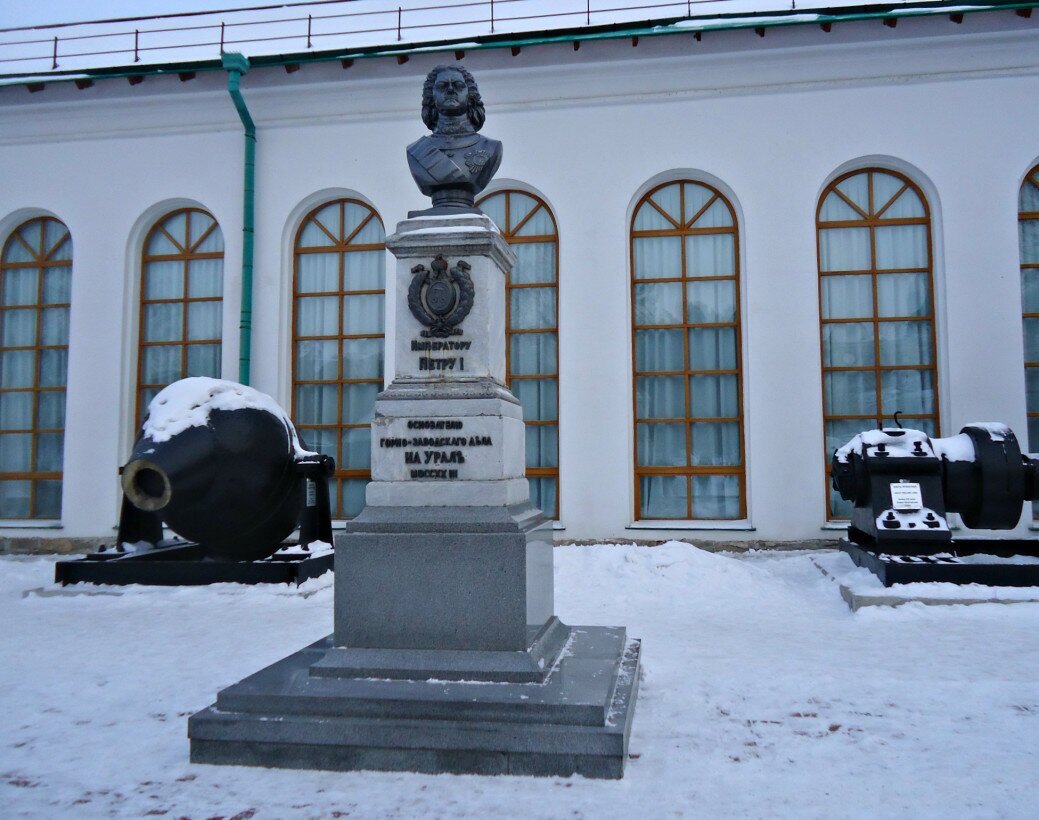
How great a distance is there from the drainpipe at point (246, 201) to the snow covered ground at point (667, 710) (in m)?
3.98

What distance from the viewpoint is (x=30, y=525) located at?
1117cm

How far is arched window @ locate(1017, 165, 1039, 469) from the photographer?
986 centimetres

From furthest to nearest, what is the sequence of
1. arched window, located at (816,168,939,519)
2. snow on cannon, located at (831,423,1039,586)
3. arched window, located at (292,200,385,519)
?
1. arched window, located at (292,200,385,519)
2. arched window, located at (816,168,939,519)
3. snow on cannon, located at (831,423,1039,586)

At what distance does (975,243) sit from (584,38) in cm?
519

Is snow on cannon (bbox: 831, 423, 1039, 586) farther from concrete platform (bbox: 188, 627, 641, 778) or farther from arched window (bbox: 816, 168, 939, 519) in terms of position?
concrete platform (bbox: 188, 627, 641, 778)

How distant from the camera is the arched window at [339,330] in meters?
11.0

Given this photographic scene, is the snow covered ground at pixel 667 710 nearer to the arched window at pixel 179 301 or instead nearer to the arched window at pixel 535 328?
the arched window at pixel 535 328

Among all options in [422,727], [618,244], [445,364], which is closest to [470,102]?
[445,364]

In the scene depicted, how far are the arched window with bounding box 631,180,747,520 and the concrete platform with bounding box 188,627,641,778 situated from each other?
657 centimetres

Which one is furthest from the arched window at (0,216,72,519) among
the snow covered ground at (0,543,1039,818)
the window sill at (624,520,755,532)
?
the window sill at (624,520,755,532)

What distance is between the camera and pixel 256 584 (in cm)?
770

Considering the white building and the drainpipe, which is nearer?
the white building

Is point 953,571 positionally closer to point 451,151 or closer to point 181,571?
point 451,151

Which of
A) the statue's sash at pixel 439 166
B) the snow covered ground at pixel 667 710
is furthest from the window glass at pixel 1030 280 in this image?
the statue's sash at pixel 439 166
